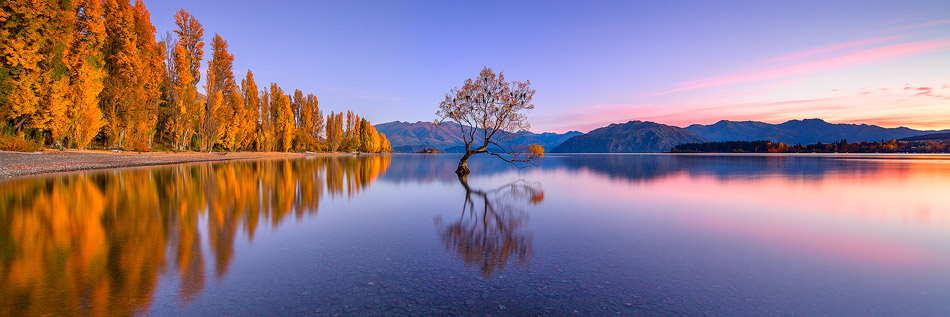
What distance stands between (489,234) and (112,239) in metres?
7.27

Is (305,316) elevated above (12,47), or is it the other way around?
(12,47)

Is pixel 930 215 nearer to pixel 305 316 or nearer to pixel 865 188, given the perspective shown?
pixel 865 188

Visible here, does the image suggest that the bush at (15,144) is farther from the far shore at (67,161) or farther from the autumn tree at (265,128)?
the autumn tree at (265,128)

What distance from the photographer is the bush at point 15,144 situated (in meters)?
23.1

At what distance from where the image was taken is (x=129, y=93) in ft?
110

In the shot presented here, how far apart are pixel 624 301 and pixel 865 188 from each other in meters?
21.8

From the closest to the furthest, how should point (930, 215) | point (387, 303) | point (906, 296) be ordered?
point (387, 303) < point (906, 296) < point (930, 215)

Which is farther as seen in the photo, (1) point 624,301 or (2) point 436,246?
(2) point 436,246

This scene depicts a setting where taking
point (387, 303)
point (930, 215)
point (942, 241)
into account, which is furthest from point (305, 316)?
point (930, 215)

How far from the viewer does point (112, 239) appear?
22.9 feet

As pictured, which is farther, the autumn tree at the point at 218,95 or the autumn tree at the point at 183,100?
the autumn tree at the point at 218,95

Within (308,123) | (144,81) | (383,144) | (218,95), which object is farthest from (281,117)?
(383,144)

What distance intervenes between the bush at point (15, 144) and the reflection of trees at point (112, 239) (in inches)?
584

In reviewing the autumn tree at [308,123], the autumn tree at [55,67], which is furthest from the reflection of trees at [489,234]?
the autumn tree at [308,123]
